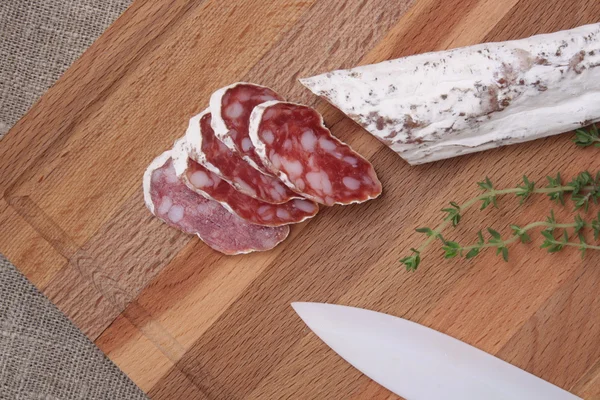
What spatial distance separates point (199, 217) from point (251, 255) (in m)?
0.18

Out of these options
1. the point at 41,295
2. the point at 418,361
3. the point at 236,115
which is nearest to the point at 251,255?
the point at 236,115

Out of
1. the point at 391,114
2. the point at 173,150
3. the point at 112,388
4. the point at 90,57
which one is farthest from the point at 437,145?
the point at 112,388

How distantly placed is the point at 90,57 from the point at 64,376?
99 cm

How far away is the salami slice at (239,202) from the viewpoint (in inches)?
63.7

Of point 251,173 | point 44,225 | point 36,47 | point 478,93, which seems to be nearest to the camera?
point 478,93

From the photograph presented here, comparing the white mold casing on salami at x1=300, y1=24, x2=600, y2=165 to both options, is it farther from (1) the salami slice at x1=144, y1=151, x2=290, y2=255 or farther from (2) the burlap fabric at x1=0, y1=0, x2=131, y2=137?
(2) the burlap fabric at x1=0, y1=0, x2=131, y2=137

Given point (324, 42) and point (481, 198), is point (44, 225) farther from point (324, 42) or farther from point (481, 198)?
point (481, 198)

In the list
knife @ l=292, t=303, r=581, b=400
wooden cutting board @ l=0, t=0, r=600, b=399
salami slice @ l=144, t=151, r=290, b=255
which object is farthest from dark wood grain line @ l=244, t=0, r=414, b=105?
knife @ l=292, t=303, r=581, b=400

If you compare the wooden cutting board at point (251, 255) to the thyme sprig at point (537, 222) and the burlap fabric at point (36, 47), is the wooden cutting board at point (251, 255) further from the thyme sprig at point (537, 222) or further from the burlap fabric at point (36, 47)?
the burlap fabric at point (36, 47)

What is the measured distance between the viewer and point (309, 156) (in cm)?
159

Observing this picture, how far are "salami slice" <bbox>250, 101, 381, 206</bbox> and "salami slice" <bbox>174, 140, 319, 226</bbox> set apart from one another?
8 centimetres

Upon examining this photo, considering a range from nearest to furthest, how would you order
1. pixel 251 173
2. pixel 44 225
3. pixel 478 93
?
pixel 478 93, pixel 251 173, pixel 44 225

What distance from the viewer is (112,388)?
1.93 meters

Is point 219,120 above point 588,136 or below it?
above
